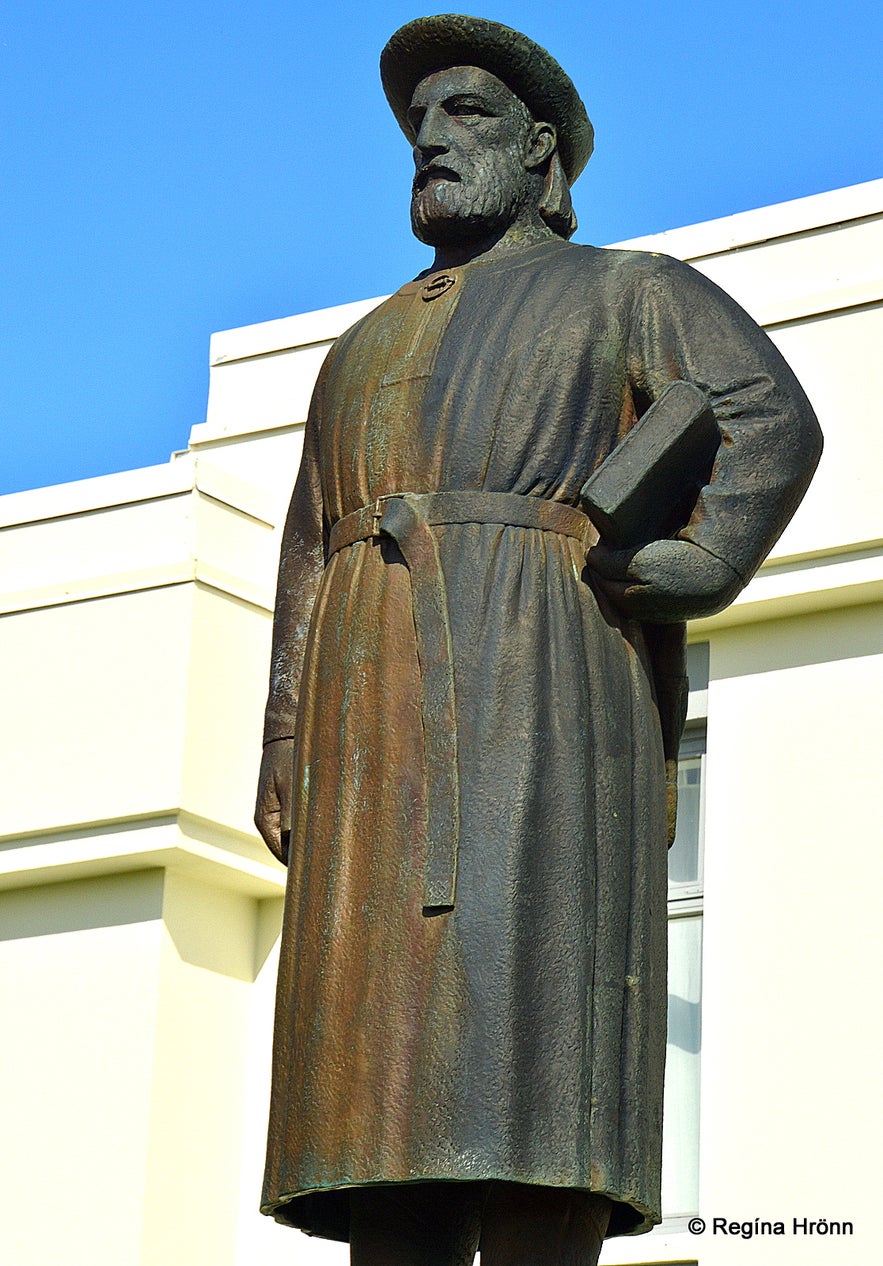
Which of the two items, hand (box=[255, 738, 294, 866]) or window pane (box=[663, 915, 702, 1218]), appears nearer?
hand (box=[255, 738, 294, 866])

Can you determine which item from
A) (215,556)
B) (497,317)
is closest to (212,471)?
(215,556)

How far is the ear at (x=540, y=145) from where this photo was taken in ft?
17.9

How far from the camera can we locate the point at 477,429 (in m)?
4.96

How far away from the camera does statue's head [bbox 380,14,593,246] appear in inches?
211

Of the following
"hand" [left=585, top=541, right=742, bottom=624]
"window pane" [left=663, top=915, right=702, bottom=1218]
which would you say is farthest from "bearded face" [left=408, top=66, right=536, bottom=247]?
"window pane" [left=663, top=915, right=702, bottom=1218]

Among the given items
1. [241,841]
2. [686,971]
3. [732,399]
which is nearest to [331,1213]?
[732,399]

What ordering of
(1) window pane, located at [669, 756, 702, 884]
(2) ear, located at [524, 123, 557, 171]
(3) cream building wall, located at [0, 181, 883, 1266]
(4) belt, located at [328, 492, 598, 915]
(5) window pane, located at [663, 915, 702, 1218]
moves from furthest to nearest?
(1) window pane, located at [669, 756, 702, 884]
(5) window pane, located at [663, 915, 702, 1218]
(3) cream building wall, located at [0, 181, 883, 1266]
(2) ear, located at [524, 123, 557, 171]
(4) belt, located at [328, 492, 598, 915]

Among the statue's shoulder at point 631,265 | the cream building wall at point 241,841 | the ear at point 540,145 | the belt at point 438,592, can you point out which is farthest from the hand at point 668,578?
the cream building wall at point 241,841

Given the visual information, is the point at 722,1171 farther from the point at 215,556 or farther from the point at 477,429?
the point at 477,429

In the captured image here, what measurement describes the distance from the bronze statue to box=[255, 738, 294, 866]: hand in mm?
11

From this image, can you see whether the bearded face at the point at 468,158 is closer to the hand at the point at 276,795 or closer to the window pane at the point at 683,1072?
the hand at the point at 276,795

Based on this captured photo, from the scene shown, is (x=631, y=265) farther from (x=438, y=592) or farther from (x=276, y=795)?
(x=276, y=795)

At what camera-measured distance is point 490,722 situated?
4.71m

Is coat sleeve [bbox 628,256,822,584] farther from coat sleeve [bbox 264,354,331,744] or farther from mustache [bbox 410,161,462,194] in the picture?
coat sleeve [bbox 264,354,331,744]
